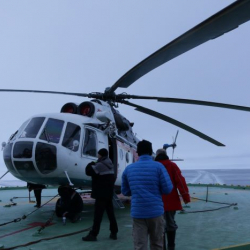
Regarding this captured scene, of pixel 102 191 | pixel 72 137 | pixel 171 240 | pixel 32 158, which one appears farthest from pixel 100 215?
pixel 72 137

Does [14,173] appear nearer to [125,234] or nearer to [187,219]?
[125,234]

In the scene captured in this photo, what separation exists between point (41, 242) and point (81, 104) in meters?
4.40

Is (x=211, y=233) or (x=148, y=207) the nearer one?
(x=148, y=207)

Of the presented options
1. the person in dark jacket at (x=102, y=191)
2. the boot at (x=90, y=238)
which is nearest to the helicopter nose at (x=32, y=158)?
the person in dark jacket at (x=102, y=191)

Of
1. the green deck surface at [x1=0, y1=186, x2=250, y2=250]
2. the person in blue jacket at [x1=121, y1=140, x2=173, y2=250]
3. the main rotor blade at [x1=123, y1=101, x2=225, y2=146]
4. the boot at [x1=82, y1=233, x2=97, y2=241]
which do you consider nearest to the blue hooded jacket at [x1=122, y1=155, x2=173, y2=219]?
the person in blue jacket at [x1=121, y1=140, x2=173, y2=250]

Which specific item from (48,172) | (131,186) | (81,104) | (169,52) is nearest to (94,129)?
(81,104)

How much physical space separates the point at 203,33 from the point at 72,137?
3.69m

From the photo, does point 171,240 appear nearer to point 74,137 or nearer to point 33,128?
point 74,137

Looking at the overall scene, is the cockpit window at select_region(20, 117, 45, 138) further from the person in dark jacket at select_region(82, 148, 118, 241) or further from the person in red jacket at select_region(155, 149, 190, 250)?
the person in red jacket at select_region(155, 149, 190, 250)

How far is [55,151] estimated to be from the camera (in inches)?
257

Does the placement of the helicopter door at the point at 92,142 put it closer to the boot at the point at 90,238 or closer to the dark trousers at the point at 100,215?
the dark trousers at the point at 100,215

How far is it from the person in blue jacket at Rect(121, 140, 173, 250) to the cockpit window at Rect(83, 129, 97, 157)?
381 centimetres

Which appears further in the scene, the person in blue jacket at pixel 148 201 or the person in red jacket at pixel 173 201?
the person in red jacket at pixel 173 201

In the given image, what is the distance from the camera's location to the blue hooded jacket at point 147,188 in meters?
3.47
